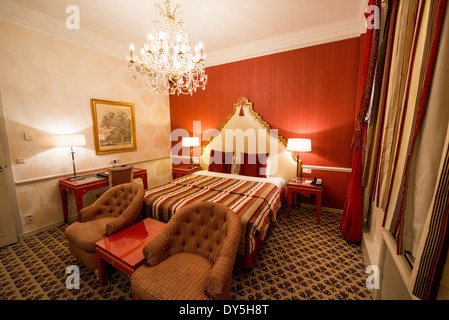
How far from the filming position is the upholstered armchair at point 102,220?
1996 millimetres

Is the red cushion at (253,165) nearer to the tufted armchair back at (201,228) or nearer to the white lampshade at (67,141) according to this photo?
the tufted armchair back at (201,228)

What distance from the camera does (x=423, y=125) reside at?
1.02m

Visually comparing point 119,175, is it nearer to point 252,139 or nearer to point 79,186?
point 79,186

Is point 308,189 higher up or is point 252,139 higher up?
point 252,139

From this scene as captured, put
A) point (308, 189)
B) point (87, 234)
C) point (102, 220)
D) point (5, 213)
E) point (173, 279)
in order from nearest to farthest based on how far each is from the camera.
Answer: point (173, 279)
point (87, 234)
point (102, 220)
point (5, 213)
point (308, 189)

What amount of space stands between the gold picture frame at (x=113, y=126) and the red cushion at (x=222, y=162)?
1919mm

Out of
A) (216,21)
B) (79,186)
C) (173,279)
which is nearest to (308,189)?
(173,279)

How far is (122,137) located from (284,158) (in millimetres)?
3513

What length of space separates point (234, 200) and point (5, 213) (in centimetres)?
320

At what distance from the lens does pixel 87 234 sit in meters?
2.06

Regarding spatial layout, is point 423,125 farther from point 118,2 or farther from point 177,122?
point 177,122

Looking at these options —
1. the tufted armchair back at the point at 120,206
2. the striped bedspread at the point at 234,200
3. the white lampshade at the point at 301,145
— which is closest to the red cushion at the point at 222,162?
the striped bedspread at the point at 234,200

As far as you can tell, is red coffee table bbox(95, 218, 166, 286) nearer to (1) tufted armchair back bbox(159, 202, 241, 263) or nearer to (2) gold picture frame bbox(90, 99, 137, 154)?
(1) tufted armchair back bbox(159, 202, 241, 263)
